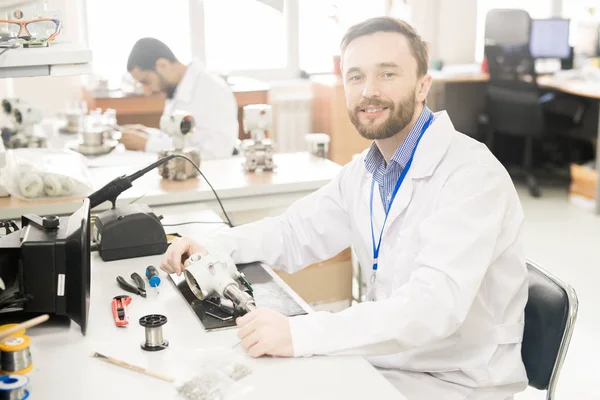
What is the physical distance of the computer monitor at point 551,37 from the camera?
552 centimetres

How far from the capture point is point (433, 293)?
1.26 m

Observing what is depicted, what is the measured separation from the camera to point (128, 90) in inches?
185

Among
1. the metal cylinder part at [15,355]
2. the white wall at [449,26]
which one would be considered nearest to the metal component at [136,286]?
the metal cylinder part at [15,355]

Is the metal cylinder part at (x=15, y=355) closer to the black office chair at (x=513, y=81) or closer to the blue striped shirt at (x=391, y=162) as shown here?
the blue striped shirt at (x=391, y=162)

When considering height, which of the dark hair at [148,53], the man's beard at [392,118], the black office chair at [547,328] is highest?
the dark hair at [148,53]

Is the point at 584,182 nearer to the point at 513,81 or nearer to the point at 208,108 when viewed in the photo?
the point at 513,81

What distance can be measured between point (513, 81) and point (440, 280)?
3962 millimetres

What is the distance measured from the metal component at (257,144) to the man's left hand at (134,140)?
82cm

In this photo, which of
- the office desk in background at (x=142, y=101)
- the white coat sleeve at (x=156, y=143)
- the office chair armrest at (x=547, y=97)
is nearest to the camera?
the white coat sleeve at (x=156, y=143)

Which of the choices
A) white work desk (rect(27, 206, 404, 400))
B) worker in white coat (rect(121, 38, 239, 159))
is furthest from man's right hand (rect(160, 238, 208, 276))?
worker in white coat (rect(121, 38, 239, 159))

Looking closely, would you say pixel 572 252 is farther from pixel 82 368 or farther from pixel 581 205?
pixel 82 368

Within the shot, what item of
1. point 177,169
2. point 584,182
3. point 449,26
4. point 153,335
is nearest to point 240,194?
point 177,169

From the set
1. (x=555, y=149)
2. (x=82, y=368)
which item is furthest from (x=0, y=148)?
(x=555, y=149)

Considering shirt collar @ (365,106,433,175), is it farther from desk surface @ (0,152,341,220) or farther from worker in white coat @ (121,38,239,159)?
worker in white coat @ (121,38,239,159)
